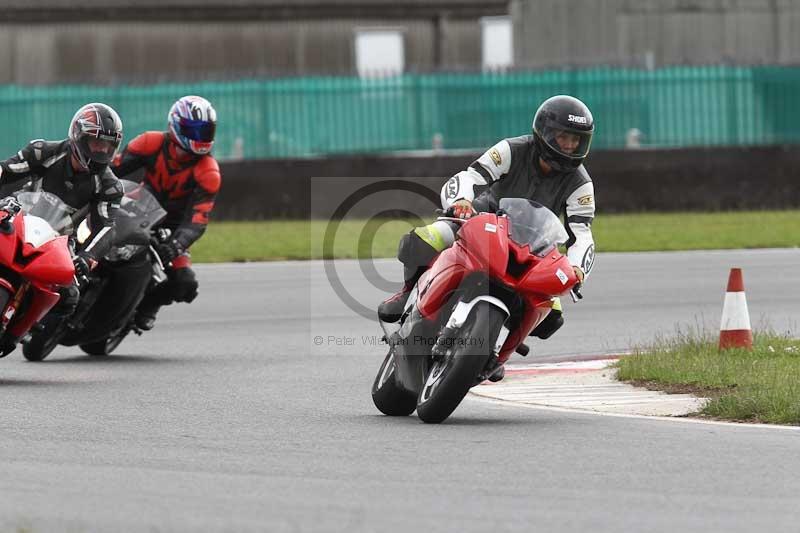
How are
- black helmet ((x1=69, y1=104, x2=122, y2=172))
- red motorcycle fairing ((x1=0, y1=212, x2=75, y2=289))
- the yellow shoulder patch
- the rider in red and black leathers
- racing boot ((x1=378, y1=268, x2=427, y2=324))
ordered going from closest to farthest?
racing boot ((x1=378, y1=268, x2=427, y2=324)) < the yellow shoulder patch < red motorcycle fairing ((x1=0, y1=212, x2=75, y2=289)) < black helmet ((x1=69, y1=104, x2=122, y2=172)) < the rider in red and black leathers

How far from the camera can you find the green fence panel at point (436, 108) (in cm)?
2964

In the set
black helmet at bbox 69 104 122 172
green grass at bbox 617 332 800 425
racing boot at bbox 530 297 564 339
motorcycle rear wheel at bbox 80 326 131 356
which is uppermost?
black helmet at bbox 69 104 122 172

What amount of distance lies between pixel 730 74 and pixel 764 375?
20.3 metres

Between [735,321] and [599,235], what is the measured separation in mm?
12906

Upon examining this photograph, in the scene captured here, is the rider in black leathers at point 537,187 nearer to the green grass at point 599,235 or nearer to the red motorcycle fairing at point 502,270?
the red motorcycle fairing at point 502,270

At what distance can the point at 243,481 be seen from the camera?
7.19 m

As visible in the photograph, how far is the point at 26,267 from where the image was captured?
35.6ft

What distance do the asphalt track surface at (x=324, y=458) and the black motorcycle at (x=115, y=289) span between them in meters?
0.20

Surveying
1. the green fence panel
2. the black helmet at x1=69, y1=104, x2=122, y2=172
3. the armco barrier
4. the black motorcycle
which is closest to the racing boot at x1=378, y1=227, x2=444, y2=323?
the black helmet at x1=69, y1=104, x2=122, y2=172

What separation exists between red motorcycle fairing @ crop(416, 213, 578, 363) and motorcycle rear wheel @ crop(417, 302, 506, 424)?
0.22 metres

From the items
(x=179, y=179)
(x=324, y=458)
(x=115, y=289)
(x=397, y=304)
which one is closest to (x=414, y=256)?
(x=397, y=304)

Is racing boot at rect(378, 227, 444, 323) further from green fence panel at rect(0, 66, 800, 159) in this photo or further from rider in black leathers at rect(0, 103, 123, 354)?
green fence panel at rect(0, 66, 800, 159)

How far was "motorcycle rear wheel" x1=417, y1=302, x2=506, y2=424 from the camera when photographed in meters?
8.81
